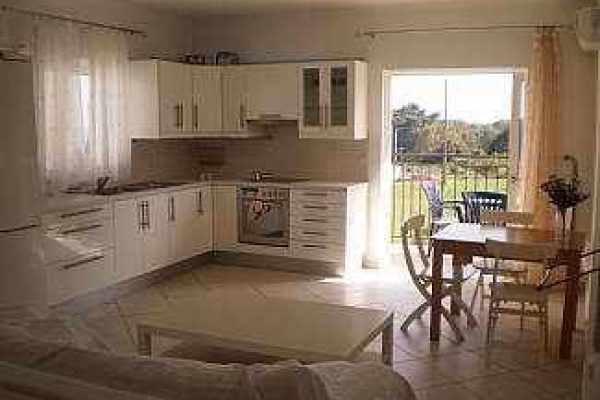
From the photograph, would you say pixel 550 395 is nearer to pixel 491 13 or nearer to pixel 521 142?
pixel 521 142

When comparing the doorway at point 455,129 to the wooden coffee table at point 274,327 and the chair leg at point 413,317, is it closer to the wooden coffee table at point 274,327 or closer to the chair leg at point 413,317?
the chair leg at point 413,317

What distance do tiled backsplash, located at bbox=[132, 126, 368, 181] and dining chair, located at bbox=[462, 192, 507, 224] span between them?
3.64 ft

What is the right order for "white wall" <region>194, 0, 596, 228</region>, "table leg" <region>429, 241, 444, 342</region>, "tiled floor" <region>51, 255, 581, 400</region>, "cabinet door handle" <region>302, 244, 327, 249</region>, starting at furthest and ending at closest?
1. "cabinet door handle" <region>302, 244, 327, 249</region>
2. "white wall" <region>194, 0, 596, 228</region>
3. "table leg" <region>429, 241, 444, 342</region>
4. "tiled floor" <region>51, 255, 581, 400</region>

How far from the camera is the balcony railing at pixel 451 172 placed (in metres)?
7.24

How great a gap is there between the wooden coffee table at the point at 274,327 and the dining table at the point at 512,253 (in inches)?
38.9

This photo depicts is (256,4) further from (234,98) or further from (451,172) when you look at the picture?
(451,172)

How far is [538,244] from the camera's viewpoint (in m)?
3.73

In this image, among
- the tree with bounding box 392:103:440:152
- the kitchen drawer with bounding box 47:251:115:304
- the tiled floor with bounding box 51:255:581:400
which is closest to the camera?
the tiled floor with bounding box 51:255:581:400

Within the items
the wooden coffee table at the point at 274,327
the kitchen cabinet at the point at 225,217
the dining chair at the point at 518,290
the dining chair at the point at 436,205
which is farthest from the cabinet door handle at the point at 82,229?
the dining chair at the point at 436,205

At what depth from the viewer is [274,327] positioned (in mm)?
3049

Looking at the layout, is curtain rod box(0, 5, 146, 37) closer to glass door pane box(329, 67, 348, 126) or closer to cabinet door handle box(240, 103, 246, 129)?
cabinet door handle box(240, 103, 246, 129)

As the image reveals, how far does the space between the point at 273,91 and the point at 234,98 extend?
0.44m

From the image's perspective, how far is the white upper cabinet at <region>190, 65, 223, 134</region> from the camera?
622 cm

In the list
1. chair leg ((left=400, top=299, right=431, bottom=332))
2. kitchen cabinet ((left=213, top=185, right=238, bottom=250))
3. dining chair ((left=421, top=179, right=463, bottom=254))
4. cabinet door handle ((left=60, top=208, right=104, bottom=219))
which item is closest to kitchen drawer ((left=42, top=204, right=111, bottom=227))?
cabinet door handle ((left=60, top=208, right=104, bottom=219))
